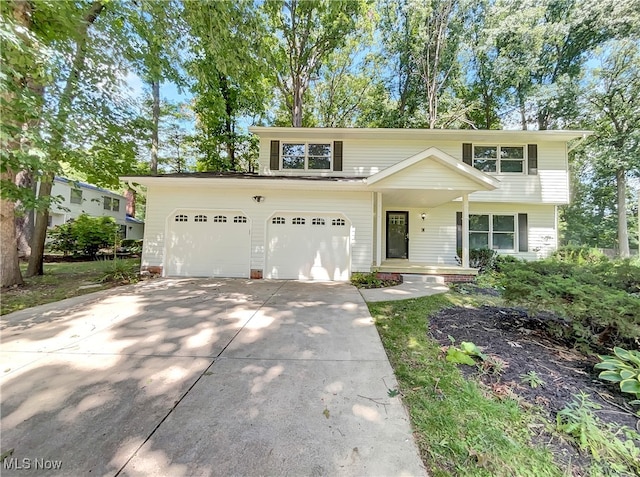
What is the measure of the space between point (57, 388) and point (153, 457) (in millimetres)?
1545

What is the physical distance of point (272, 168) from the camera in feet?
34.6

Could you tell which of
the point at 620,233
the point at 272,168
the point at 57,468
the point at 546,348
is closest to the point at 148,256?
the point at 272,168

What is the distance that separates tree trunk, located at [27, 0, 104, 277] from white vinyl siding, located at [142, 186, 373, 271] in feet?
8.57

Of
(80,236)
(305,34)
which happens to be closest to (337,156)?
(305,34)

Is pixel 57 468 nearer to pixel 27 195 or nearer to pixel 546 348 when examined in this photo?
pixel 546 348

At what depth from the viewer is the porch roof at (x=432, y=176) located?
7.53m

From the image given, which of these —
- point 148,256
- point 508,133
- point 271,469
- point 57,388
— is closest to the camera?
point 271,469

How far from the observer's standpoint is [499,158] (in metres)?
10.5

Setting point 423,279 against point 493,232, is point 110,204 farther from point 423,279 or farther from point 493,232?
point 493,232

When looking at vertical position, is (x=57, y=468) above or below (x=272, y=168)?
below

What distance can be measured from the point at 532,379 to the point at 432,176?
19.9 feet

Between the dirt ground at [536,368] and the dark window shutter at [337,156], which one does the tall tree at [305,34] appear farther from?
the dirt ground at [536,368]

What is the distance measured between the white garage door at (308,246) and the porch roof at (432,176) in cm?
183

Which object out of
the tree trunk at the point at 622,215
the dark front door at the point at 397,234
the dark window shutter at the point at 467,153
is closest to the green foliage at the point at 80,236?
the dark front door at the point at 397,234
